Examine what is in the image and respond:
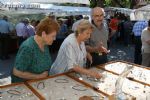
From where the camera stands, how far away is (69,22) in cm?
1328

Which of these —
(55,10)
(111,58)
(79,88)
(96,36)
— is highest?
(55,10)

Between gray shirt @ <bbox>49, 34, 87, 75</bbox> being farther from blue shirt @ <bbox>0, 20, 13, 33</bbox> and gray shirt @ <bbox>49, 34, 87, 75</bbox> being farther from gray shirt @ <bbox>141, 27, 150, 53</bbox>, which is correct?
blue shirt @ <bbox>0, 20, 13, 33</bbox>

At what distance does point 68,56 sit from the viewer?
10.5 feet

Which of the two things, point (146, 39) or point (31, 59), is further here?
point (146, 39)

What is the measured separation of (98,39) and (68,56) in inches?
41.3

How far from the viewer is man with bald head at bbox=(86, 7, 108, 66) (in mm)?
4008

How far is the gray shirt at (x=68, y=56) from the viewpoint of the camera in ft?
10.6

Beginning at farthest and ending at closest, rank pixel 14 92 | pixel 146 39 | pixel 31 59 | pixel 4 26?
1. pixel 4 26
2. pixel 146 39
3. pixel 31 59
4. pixel 14 92

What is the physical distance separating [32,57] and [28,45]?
14cm

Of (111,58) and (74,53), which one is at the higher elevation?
(74,53)

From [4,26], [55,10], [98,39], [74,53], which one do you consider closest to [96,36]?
[98,39]

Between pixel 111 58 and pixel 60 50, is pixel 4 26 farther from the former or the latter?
pixel 60 50

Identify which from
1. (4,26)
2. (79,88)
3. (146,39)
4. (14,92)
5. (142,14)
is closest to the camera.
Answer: (14,92)

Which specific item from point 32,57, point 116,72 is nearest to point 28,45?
point 32,57
